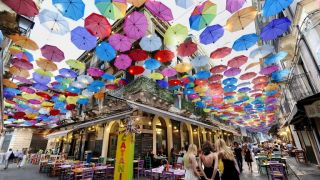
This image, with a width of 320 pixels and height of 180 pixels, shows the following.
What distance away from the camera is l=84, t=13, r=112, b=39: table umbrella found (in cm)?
631

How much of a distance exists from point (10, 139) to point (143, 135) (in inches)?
1124

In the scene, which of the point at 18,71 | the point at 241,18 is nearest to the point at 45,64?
the point at 18,71

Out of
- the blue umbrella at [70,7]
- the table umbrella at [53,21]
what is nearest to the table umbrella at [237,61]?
the blue umbrella at [70,7]

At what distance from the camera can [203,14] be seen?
6.13 metres

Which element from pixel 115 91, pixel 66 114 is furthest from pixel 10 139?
pixel 115 91

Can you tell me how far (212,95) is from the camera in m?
14.7

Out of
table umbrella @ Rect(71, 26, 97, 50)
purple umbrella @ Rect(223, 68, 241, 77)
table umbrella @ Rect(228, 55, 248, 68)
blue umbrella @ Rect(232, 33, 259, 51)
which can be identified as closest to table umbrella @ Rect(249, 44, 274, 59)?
table umbrella @ Rect(228, 55, 248, 68)

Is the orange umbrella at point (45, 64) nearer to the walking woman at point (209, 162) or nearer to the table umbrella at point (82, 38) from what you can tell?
the table umbrella at point (82, 38)

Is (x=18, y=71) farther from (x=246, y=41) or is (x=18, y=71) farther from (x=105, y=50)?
(x=246, y=41)

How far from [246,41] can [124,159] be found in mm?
7304

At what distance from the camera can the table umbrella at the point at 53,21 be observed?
6.65 m

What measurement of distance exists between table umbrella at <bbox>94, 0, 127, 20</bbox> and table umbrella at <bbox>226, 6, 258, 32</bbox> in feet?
13.4

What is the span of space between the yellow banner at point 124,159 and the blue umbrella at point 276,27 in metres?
6.97

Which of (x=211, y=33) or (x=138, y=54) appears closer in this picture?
(x=211, y=33)
